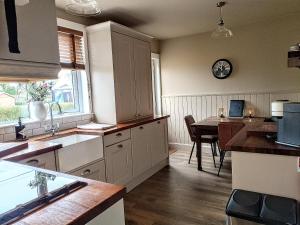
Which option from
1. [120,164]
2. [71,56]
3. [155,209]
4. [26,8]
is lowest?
[155,209]

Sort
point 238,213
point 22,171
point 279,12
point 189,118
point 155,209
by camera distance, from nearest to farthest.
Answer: point 22,171 → point 238,213 → point 155,209 → point 279,12 → point 189,118

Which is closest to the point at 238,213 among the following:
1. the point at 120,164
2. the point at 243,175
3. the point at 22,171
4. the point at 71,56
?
the point at 243,175

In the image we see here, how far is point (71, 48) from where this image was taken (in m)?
3.06

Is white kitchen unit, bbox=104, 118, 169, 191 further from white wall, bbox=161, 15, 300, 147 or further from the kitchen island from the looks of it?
the kitchen island

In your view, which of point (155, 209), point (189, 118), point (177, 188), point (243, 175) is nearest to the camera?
point (243, 175)

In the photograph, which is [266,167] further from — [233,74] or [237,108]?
[233,74]

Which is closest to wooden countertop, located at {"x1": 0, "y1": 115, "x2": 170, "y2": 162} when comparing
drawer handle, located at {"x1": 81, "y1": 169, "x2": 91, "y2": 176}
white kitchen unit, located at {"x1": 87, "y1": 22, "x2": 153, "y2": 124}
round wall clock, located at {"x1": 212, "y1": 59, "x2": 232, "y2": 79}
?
white kitchen unit, located at {"x1": 87, "y1": 22, "x2": 153, "y2": 124}

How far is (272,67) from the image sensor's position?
4.09 meters

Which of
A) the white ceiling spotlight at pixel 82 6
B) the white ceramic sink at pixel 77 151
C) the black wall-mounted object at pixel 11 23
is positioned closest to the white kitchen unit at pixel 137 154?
the white ceramic sink at pixel 77 151

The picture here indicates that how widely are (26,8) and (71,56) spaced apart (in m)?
2.34

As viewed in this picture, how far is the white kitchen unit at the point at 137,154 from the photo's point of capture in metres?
2.78

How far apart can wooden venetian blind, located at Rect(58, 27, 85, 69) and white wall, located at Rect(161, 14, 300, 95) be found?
2.34 metres

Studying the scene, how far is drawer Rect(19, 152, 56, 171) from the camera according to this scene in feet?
5.90

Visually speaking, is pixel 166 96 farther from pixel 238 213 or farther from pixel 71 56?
pixel 238 213
